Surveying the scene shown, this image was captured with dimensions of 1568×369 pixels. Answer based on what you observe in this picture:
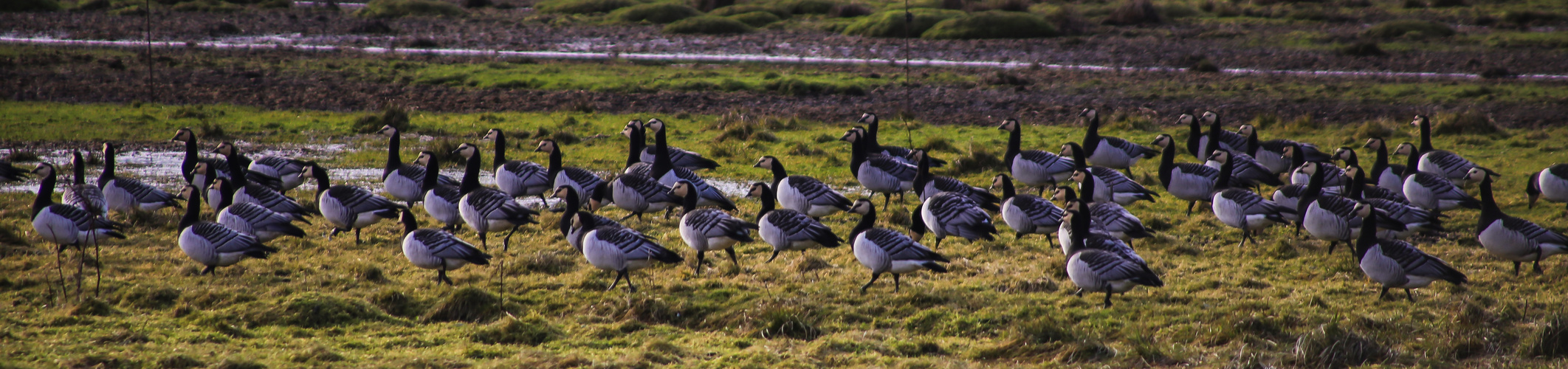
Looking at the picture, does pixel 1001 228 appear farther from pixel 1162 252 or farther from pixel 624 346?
pixel 624 346

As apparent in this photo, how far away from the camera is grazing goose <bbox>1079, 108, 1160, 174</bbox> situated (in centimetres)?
1722

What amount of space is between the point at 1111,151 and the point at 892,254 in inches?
334

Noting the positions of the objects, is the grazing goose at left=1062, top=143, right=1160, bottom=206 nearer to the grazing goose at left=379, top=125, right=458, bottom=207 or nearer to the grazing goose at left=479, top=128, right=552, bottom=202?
the grazing goose at left=479, top=128, right=552, bottom=202

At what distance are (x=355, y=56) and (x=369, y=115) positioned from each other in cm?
1879

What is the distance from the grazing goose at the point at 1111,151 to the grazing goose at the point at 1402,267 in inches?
289

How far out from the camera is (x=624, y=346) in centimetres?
856

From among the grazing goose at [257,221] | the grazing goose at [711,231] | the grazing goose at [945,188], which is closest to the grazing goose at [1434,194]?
the grazing goose at [945,188]

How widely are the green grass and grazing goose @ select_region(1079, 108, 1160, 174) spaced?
12.3 ft

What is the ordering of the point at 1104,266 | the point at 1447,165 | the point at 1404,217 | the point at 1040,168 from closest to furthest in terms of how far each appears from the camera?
the point at 1104,266 < the point at 1404,217 < the point at 1447,165 < the point at 1040,168

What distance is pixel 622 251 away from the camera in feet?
32.9

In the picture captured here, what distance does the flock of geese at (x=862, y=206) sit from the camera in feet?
33.3

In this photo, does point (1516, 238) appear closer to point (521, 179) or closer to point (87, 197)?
point (521, 179)

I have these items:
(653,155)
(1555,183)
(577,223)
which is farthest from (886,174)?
(1555,183)

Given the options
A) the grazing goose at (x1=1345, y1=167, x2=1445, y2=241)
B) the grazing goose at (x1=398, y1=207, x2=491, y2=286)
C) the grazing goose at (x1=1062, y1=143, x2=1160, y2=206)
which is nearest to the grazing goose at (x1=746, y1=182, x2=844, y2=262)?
the grazing goose at (x1=398, y1=207, x2=491, y2=286)
